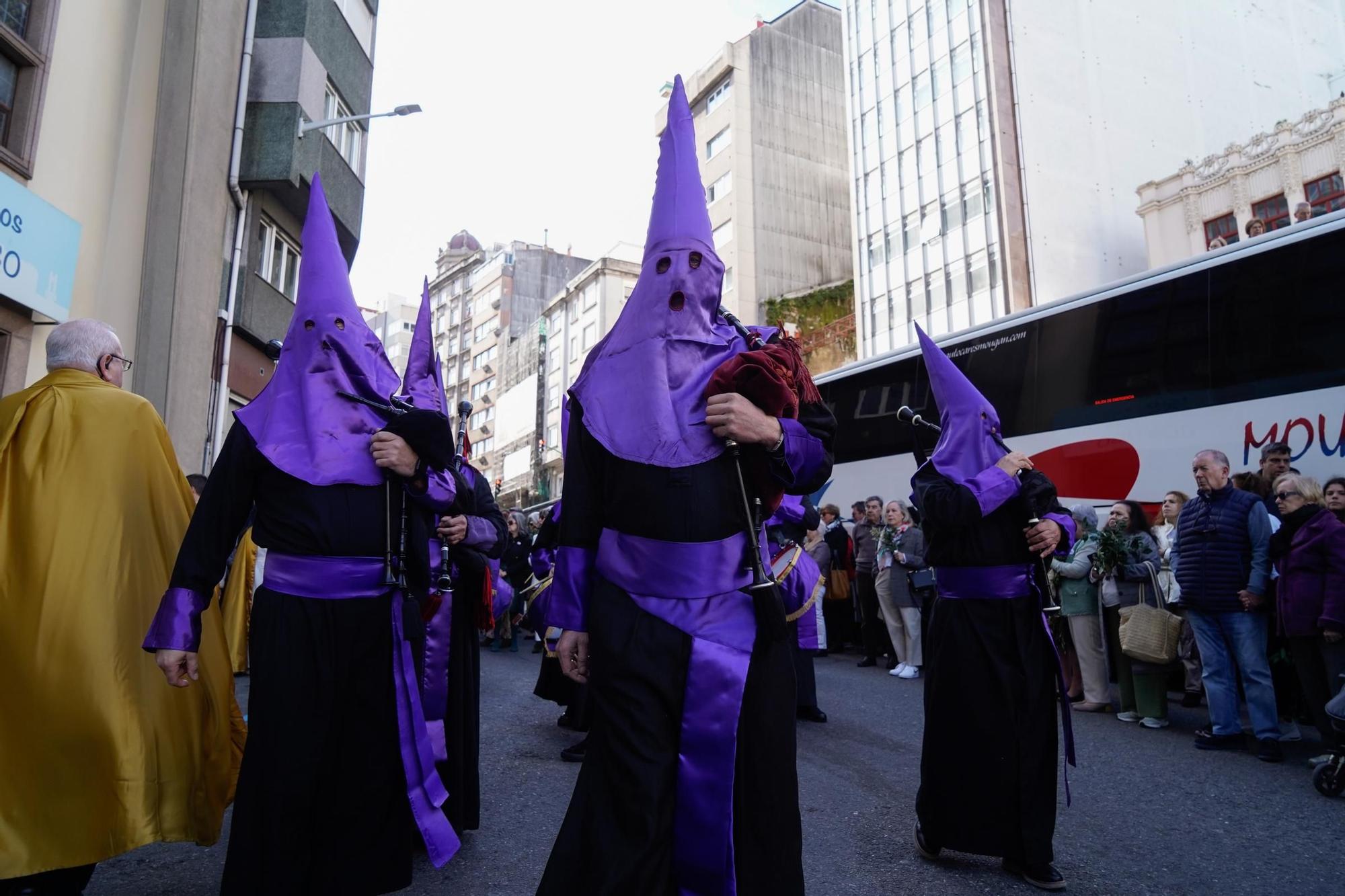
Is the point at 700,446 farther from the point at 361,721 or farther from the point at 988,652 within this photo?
the point at 988,652

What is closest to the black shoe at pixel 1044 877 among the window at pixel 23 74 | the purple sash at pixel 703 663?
the purple sash at pixel 703 663

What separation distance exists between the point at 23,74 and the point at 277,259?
717 cm

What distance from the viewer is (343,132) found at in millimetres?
17922

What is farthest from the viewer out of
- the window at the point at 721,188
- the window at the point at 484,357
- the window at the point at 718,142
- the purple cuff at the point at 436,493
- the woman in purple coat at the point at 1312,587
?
the window at the point at 484,357

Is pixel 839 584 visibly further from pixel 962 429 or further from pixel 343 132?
pixel 343 132

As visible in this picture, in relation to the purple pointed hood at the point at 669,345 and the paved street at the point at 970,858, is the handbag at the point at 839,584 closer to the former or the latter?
the paved street at the point at 970,858

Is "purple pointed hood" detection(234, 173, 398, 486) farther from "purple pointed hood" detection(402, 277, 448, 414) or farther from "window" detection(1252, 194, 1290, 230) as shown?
"window" detection(1252, 194, 1290, 230)

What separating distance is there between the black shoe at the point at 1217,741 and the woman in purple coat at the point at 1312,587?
1.74 feet

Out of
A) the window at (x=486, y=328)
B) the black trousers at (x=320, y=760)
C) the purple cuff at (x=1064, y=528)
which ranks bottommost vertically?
the black trousers at (x=320, y=760)

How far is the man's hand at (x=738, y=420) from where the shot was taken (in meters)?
2.68

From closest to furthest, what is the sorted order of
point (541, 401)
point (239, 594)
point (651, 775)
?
1. point (651, 775)
2. point (239, 594)
3. point (541, 401)

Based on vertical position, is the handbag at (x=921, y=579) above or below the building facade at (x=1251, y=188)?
below

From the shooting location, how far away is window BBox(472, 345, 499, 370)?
72438 mm

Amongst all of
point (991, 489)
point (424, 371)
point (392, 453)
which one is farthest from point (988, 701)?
point (424, 371)
